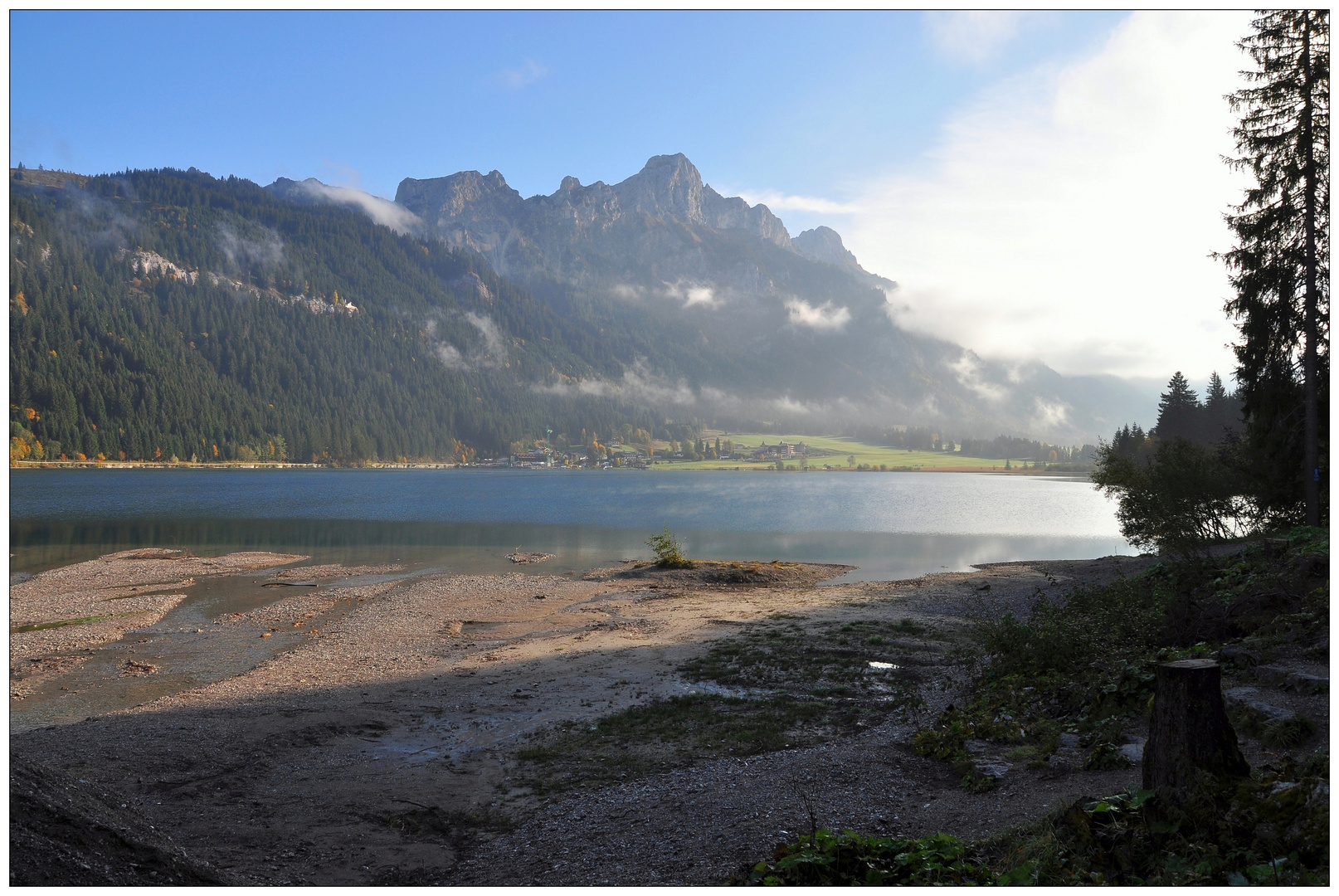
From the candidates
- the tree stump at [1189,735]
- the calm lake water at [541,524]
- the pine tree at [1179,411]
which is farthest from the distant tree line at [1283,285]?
the pine tree at [1179,411]

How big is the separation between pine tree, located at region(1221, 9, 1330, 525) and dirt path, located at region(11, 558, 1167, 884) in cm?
1015

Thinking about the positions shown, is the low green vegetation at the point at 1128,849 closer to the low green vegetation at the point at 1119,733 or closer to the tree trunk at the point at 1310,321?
the low green vegetation at the point at 1119,733

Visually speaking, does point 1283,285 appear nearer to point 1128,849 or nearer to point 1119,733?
point 1119,733

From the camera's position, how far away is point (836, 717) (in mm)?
10875

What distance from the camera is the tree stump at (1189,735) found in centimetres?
443

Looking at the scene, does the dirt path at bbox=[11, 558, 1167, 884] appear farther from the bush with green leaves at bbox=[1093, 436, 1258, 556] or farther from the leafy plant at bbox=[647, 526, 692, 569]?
the leafy plant at bbox=[647, 526, 692, 569]

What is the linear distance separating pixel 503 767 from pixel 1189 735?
8.21 m

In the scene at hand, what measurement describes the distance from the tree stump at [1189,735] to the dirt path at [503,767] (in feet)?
4.49

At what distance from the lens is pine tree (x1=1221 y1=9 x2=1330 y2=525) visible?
14.8m

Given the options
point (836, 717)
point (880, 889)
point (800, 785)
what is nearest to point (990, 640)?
point (836, 717)

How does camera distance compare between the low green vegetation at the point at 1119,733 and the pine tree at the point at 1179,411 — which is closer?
the low green vegetation at the point at 1119,733

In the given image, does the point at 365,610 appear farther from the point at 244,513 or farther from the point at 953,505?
the point at 953,505

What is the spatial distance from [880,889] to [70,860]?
17.9 ft

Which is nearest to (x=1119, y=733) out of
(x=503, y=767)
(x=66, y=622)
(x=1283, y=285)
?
(x=503, y=767)
